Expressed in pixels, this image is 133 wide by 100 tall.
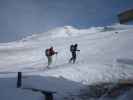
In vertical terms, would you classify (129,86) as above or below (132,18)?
below

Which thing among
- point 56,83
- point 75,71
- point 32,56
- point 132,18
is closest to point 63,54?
point 32,56

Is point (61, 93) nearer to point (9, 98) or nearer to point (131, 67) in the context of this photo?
point (9, 98)

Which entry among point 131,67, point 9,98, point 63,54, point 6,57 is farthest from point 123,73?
point 6,57

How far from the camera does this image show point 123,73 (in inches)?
510

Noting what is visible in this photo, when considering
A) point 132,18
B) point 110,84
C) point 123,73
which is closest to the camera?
point 132,18

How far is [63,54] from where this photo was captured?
30906 mm

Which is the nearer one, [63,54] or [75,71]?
[75,71]

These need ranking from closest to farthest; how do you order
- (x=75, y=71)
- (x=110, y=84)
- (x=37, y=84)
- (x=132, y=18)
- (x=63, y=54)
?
(x=132, y=18), (x=37, y=84), (x=110, y=84), (x=75, y=71), (x=63, y=54)

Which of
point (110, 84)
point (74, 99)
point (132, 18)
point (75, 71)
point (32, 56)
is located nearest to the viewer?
point (132, 18)

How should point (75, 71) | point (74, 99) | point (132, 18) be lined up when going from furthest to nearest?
point (75, 71) → point (74, 99) → point (132, 18)

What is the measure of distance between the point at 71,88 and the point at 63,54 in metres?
20.8

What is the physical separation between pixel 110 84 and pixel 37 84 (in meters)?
2.77

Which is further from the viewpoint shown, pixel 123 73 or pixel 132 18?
pixel 123 73

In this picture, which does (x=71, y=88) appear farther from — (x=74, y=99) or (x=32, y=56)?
(x=32, y=56)
